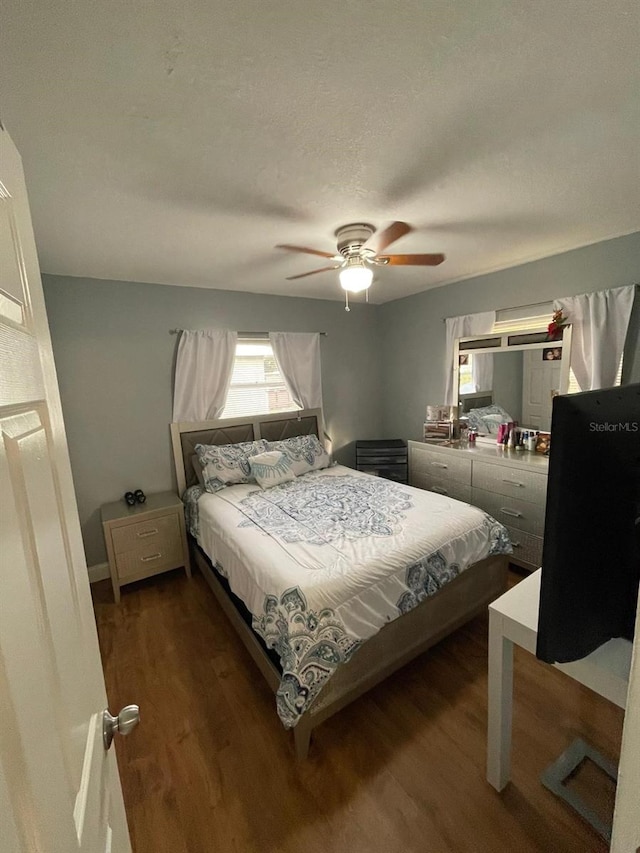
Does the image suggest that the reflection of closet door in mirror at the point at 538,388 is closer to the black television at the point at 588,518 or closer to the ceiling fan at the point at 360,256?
the ceiling fan at the point at 360,256

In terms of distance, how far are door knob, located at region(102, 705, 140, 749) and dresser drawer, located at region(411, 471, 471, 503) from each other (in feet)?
8.97

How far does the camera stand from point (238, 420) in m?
3.26

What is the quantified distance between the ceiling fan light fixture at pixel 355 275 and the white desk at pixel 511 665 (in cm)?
161

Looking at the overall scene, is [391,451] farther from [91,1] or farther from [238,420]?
[91,1]

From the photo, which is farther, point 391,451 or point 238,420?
point 391,451

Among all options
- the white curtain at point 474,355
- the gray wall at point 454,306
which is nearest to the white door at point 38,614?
the gray wall at point 454,306

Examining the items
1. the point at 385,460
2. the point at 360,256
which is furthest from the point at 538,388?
the point at 360,256

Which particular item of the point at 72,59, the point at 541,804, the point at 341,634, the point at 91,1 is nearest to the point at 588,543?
the point at 341,634

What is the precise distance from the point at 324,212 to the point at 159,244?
1008 millimetres

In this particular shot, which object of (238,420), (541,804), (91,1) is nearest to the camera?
(91,1)

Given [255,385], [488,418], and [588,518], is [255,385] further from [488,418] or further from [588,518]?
[588,518]

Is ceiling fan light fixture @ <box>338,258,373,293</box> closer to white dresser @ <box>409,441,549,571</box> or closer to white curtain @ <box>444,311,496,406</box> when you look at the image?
white curtain @ <box>444,311,496,406</box>

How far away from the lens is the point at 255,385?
3.41 metres

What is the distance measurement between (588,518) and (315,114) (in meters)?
1.34
